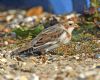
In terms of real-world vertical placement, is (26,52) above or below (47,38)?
below

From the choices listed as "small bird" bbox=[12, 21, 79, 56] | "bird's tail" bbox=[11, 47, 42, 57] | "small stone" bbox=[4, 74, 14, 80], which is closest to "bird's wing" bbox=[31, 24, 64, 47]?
"small bird" bbox=[12, 21, 79, 56]

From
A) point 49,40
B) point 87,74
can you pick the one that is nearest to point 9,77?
point 87,74

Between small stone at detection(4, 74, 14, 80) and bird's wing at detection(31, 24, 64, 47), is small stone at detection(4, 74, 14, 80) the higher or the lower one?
the lower one

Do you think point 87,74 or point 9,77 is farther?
point 9,77

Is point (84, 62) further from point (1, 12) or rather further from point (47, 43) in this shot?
point (1, 12)

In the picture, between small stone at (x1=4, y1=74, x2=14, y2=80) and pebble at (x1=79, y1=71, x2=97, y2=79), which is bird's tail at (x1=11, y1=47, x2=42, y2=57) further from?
pebble at (x1=79, y1=71, x2=97, y2=79)

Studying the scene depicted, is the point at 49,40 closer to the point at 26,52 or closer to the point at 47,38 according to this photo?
the point at 47,38

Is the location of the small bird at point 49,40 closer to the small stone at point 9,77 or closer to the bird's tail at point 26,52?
the bird's tail at point 26,52

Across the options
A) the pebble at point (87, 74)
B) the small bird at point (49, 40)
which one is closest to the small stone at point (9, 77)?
the pebble at point (87, 74)

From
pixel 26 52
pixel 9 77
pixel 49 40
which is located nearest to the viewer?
pixel 9 77

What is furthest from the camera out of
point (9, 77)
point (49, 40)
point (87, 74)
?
point (49, 40)

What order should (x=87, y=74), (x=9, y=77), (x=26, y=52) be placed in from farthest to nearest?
1. (x=26, y=52)
2. (x=9, y=77)
3. (x=87, y=74)

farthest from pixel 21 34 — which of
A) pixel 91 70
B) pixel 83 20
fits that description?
pixel 91 70

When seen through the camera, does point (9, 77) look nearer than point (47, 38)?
Yes
